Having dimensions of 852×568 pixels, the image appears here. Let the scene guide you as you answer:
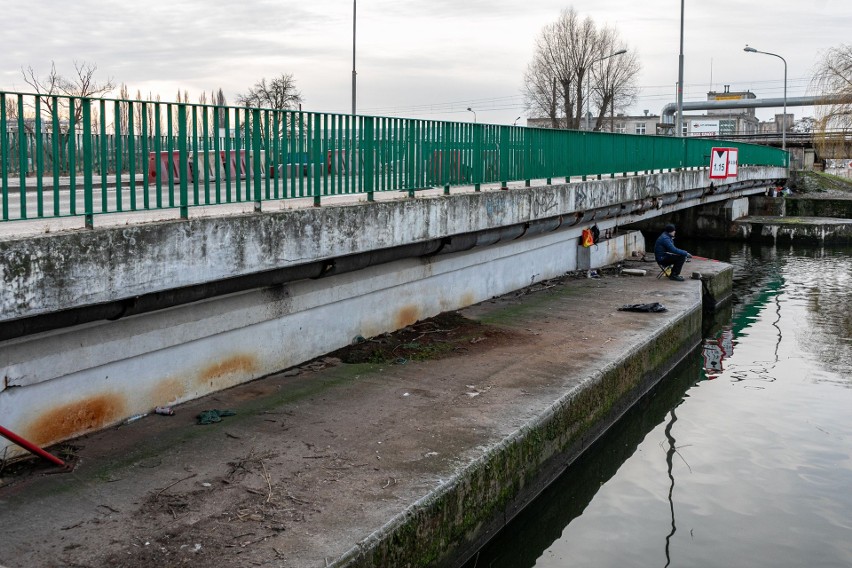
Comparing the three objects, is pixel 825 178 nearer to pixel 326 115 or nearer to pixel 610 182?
pixel 610 182

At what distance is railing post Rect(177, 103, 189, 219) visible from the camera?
6887 millimetres

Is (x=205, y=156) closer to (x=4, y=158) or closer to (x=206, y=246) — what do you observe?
(x=206, y=246)

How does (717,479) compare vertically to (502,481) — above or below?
below

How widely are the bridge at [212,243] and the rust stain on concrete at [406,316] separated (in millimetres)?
35

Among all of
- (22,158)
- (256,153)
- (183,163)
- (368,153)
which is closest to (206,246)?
(183,163)

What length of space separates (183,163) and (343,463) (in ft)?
9.30

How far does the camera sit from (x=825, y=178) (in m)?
48.4

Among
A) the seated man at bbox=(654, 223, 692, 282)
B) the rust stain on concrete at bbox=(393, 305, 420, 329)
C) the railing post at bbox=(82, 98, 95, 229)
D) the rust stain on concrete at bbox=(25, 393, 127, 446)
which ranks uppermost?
the railing post at bbox=(82, 98, 95, 229)

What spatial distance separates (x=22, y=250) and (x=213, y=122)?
2264 millimetres

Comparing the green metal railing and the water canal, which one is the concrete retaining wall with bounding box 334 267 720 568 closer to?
the water canal

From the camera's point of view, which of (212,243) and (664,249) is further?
(664,249)

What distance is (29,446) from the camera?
17.9 feet

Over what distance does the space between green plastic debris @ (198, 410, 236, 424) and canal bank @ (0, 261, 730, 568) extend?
0.29 ft

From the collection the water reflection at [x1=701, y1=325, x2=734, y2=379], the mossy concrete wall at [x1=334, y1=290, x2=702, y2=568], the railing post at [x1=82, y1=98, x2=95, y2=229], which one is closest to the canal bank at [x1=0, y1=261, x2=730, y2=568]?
the mossy concrete wall at [x1=334, y1=290, x2=702, y2=568]
